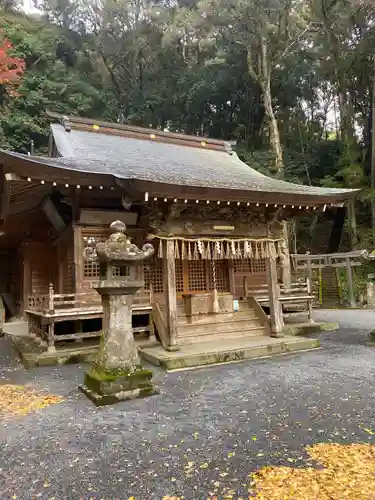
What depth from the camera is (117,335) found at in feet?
17.9

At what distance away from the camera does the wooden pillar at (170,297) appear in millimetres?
7801

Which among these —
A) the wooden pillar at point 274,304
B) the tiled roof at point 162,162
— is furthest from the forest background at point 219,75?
the wooden pillar at point 274,304

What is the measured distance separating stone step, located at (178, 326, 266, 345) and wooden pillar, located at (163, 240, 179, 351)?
2.09 feet

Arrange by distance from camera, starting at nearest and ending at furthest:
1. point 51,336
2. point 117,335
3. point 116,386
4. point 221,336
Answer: point 116,386 < point 117,335 < point 51,336 < point 221,336

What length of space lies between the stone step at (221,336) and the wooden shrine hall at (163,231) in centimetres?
3

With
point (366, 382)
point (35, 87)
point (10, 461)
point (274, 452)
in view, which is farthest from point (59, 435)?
point (35, 87)

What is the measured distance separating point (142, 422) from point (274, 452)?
1.66 metres

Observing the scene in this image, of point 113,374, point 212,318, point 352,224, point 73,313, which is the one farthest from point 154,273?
point 352,224

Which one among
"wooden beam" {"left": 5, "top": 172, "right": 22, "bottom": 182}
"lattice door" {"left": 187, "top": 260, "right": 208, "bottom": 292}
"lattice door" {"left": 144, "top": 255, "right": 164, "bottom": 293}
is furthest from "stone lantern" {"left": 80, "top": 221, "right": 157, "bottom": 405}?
"lattice door" {"left": 187, "top": 260, "right": 208, "bottom": 292}

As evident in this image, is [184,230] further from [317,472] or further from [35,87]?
[35,87]

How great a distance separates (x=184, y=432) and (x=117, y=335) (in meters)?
1.91

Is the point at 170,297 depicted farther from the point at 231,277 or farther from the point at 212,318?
the point at 231,277

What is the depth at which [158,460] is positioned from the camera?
3.42 meters

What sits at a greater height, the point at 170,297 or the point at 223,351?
the point at 170,297
